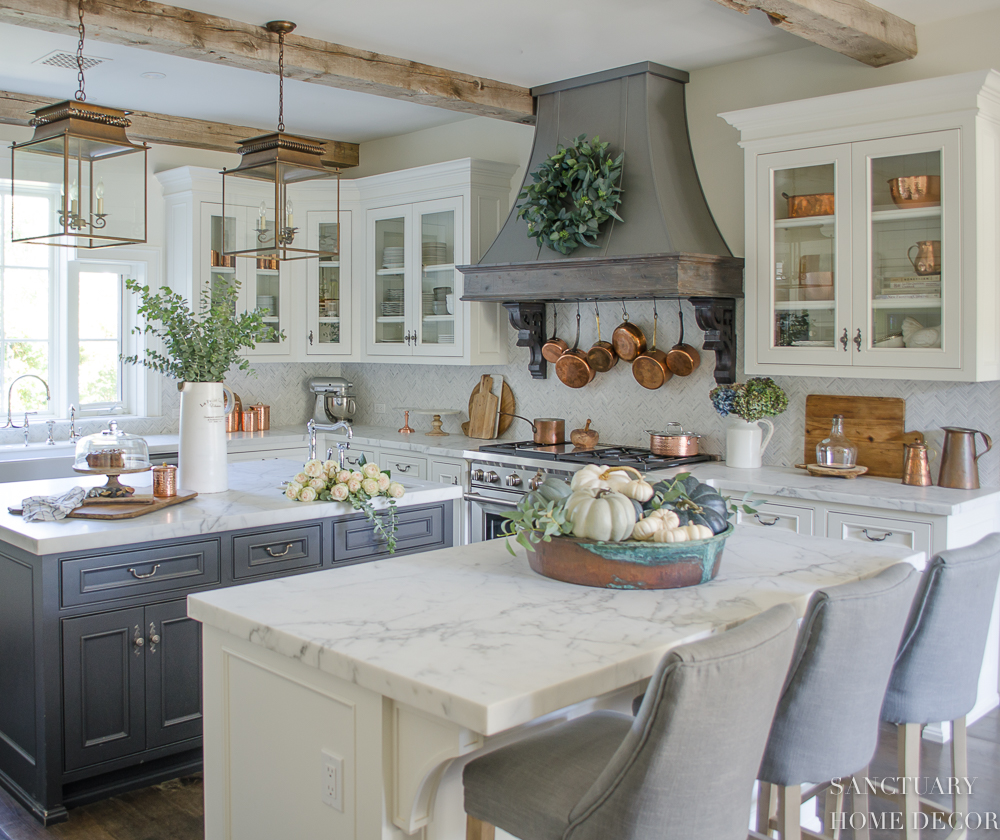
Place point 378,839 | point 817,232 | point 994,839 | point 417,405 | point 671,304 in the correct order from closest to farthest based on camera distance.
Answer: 1. point 378,839
2. point 994,839
3. point 817,232
4. point 671,304
5. point 417,405

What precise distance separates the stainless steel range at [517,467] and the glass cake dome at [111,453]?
1836 millimetres

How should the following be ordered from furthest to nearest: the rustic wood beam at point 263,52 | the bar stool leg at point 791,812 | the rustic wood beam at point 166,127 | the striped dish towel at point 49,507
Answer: the rustic wood beam at point 166,127, the rustic wood beam at point 263,52, the striped dish towel at point 49,507, the bar stool leg at point 791,812

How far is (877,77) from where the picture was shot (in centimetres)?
412

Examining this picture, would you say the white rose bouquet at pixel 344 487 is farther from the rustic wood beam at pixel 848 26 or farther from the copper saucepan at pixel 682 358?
the rustic wood beam at pixel 848 26

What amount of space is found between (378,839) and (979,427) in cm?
321

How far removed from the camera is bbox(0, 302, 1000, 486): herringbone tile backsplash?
4020mm

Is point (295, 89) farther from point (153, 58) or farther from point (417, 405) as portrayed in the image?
point (417, 405)

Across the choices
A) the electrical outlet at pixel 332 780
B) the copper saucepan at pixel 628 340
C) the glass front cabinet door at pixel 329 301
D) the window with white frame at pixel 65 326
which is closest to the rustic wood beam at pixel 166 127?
the window with white frame at pixel 65 326

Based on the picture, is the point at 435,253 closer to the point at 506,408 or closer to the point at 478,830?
the point at 506,408

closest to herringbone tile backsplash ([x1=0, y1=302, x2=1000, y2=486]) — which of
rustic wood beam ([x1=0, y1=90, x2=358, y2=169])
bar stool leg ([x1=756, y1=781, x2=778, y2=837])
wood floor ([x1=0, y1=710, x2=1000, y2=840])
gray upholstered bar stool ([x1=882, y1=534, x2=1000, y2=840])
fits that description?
wood floor ([x1=0, y1=710, x2=1000, y2=840])

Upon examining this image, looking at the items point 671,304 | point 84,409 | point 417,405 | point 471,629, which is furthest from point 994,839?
point 84,409

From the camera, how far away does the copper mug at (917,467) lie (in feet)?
12.7

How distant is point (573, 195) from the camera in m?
4.66

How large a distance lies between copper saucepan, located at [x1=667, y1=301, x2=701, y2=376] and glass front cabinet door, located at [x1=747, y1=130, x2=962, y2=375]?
0.49 m
